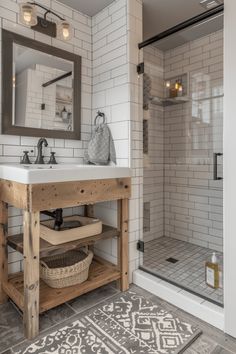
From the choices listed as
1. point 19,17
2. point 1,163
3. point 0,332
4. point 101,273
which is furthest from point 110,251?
point 19,17

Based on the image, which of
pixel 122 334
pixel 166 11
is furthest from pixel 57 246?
pixel 166 11

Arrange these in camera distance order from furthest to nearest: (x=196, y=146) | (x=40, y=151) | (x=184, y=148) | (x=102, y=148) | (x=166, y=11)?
(x=184, y=148), (x=196, y=146), (x=166, y=11), (x=102, y=148), (x=40, y=151)

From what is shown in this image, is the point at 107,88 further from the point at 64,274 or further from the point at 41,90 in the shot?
the point at 64,274

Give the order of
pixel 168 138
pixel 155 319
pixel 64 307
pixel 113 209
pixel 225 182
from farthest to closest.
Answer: pixel 168 138 < pixel 113 209 < pixel 64 307 < pixel 155 319 < pixel 225 182

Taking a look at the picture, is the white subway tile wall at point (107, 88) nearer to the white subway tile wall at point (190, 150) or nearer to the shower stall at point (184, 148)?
the shower stall at point (184, 148)

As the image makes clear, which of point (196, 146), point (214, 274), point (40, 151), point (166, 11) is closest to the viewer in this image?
point (214, 274)

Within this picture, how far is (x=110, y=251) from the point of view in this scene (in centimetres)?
225

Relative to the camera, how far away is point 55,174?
1.47 meters

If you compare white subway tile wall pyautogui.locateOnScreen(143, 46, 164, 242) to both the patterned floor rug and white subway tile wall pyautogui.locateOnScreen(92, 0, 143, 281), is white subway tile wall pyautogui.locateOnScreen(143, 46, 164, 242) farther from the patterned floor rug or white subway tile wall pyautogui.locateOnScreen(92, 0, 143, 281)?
the patterned floor rug

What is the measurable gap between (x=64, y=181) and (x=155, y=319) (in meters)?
1.11

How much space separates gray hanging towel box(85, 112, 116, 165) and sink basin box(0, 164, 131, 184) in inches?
13.1

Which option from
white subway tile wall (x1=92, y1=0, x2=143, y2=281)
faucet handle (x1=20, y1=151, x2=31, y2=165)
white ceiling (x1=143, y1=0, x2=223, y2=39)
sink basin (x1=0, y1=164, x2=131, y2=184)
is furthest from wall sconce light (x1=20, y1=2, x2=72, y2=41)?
sink basin (x1=0, y1=164, x2=131, y2=184)

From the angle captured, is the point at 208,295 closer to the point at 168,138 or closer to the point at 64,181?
the point at 64,181

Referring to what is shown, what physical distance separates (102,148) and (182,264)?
4.44ft
